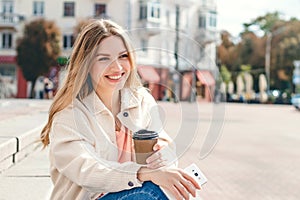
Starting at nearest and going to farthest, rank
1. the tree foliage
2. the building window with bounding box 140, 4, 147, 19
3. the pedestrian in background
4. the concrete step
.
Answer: the concrete step, the pedestrian in background, the building window with bounding box 140, 4, 147, 19, the tree foliage

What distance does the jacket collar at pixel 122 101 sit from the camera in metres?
2.01

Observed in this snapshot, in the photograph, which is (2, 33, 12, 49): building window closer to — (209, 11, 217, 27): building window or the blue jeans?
(209, 11, 217, 27): building window

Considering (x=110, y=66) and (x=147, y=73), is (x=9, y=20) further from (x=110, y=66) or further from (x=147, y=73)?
(x=110, y=66)

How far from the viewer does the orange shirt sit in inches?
79.7

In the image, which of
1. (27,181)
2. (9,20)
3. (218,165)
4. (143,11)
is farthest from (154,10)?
(27,181)

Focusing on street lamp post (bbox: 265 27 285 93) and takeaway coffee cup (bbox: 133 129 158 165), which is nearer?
takeaway coffee cup (bbox: 133 129 158 165)

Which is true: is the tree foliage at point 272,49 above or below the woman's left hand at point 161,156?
above

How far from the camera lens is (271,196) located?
4633 mm

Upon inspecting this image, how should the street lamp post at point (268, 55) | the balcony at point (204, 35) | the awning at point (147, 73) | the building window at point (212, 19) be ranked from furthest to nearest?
the street lamp post at point (268, 55) < the building window at point (212, 19) < the balcony at point (204, 35) < the awning at point (147, 73)

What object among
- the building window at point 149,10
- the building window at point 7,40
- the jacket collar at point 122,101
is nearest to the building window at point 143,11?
the building window at point 149,10

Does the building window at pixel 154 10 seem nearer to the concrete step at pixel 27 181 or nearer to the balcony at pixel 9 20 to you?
the balcony at pixel 9 20

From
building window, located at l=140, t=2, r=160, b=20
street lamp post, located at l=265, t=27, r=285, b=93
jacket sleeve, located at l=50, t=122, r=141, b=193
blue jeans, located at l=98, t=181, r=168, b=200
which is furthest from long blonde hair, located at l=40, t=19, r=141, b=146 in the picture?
street lamp post, located at l=265, t=27, r=285, b=93

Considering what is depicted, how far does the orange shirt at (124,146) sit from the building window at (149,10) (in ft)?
112

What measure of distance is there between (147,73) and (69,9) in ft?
112
